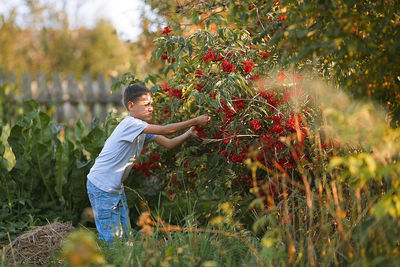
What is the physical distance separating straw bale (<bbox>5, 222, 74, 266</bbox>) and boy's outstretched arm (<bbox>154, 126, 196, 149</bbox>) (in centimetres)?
121

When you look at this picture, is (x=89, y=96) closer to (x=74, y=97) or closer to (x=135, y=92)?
(x=74, y=97)

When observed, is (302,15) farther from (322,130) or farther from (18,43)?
(18,43)

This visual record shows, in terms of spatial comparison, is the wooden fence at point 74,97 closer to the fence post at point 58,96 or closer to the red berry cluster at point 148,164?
the fence post at point 58,96

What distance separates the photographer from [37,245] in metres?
3.84

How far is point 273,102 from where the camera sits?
3.43 metres

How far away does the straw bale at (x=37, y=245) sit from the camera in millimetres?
3667

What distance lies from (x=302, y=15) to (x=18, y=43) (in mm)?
18651

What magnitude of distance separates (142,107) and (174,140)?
441 millimetres

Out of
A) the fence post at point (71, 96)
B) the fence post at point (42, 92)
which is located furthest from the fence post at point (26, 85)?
the fence post at point (71, 96)

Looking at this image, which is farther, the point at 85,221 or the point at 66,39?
the point at 66,39

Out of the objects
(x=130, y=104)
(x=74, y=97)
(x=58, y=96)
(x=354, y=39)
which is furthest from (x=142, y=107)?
(x=58, y=96)

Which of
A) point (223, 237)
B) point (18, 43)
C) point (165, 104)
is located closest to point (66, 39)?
point (18, 43)

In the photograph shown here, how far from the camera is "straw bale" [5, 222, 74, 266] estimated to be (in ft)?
12.0

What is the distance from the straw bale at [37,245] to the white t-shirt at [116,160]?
0.59 meters
